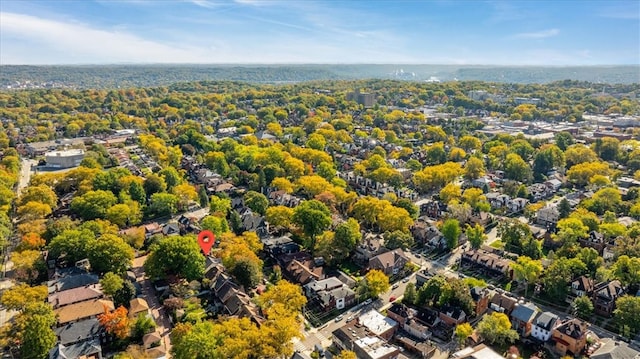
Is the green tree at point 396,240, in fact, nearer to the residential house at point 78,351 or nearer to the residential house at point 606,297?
the residential house at point 606,297

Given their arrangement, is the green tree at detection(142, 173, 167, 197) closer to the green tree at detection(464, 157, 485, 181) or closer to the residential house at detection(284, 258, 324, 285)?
the residential house at detection(284, 258, 324, 285)

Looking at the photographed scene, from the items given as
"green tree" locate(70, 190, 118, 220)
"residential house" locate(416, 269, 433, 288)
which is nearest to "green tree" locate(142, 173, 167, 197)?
"green tree" locate(70, 190, 118, 220)

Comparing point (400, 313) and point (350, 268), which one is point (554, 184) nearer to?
point (350, 268)

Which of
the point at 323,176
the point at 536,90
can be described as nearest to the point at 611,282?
the point at 323,176

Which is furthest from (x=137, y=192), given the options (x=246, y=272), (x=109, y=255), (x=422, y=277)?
(x=422, y=277)

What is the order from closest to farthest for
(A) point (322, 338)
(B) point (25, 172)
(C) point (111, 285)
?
(A) point (322, 338) < (C) point (111, 285) < (B) point (25, 172)

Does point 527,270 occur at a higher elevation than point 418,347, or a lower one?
higher
